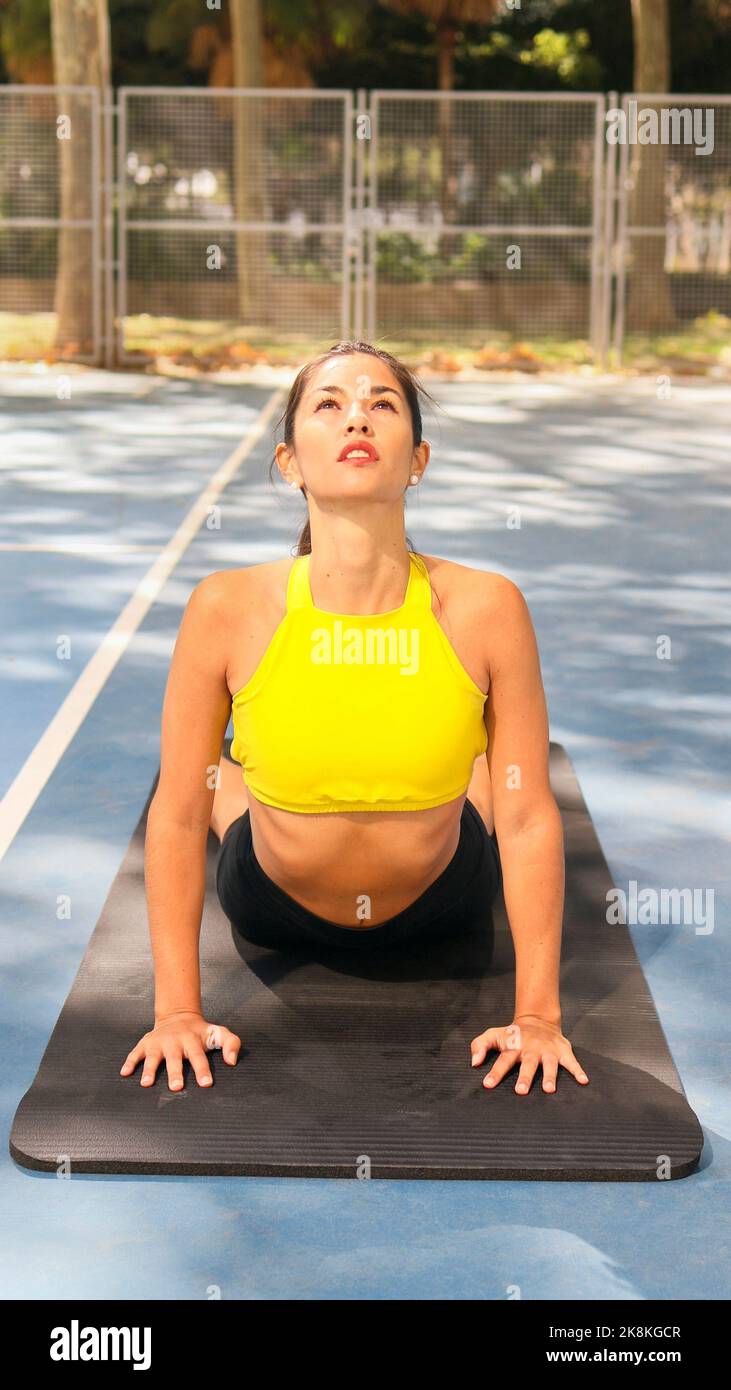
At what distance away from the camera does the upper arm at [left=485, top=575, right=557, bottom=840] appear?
364 centimetres

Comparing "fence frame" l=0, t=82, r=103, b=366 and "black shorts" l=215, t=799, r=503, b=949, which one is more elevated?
"fence frame" l=0, t=82, r=103, b=366

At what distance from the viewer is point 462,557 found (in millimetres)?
9375

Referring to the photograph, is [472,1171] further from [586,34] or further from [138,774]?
[586,34]

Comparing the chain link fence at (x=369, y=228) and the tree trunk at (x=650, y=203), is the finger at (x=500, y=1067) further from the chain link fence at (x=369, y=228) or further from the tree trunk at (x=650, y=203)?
the tree trunk at (x=650, y=203)

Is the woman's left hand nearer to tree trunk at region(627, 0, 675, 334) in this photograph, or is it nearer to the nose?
the nose

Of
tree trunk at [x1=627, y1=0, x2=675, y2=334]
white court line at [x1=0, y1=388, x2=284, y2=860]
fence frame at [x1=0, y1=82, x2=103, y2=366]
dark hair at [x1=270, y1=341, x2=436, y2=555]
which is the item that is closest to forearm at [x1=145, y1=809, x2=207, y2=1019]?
dark hair at [x1=270, y1=341, x2=436, y2=555]

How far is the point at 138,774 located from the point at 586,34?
27793 millimetres

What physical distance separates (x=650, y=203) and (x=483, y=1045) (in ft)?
66.4

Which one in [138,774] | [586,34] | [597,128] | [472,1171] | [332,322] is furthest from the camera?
[586,34]

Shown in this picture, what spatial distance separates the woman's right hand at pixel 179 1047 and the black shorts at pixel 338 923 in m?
0.42

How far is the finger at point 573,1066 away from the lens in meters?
3.54

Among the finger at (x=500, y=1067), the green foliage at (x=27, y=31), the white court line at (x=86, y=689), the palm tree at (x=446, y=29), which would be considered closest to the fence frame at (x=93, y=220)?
the palm tree at (x=446, y=29)

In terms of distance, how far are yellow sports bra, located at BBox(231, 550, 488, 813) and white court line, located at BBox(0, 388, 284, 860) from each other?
5.12 feet

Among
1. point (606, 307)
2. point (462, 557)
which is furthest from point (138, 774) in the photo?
point (606, 307)
